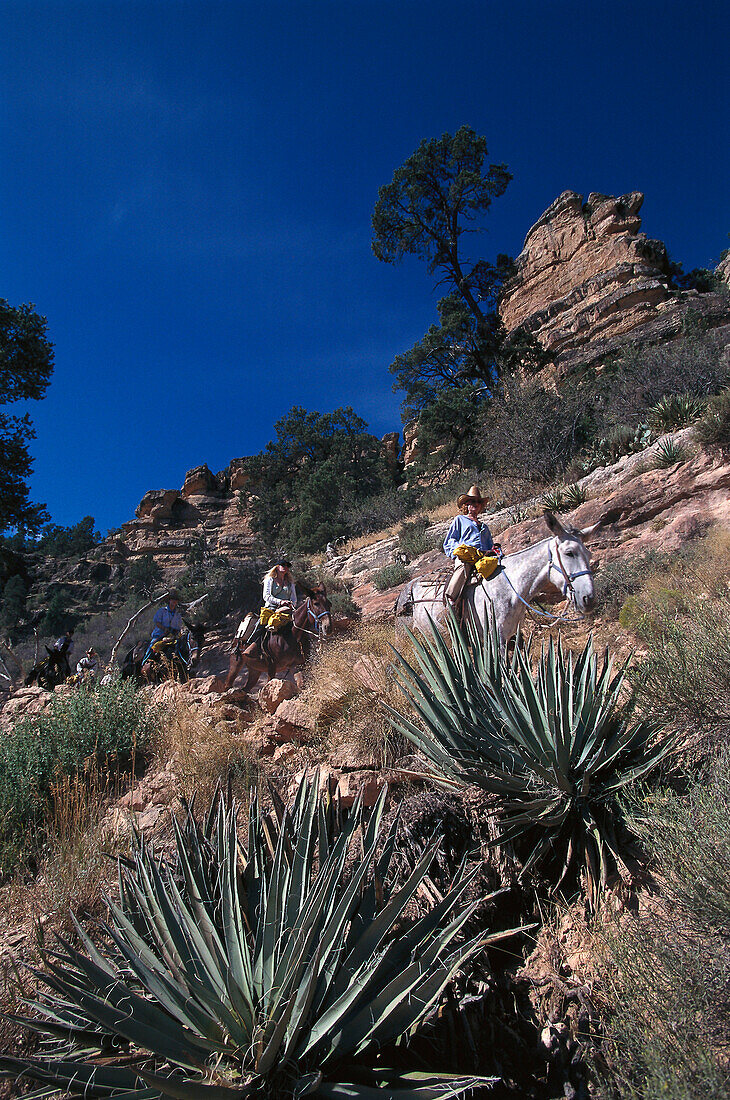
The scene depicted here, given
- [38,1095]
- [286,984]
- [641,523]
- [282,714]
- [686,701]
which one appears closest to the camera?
[38,1095]

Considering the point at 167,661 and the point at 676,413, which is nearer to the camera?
the point at 167,661

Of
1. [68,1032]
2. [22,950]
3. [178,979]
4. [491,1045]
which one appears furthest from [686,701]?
[22,950]

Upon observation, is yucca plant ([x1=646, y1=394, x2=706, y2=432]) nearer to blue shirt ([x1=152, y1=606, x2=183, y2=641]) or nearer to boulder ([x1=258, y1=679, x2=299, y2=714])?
boulder ([x1=258, y1=679, x2=299, y2=714])

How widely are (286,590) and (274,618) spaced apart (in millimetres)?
1152

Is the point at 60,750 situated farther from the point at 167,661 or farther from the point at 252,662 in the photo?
the point at 167,661

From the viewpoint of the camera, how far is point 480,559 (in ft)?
19.4

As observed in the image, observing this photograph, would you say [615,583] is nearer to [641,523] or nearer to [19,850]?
[641,523]

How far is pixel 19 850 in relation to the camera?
3.85 m

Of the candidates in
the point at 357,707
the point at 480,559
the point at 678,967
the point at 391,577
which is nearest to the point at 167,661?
the point at 391,577

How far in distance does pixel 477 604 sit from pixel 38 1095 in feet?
16.3

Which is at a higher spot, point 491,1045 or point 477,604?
point 477,604

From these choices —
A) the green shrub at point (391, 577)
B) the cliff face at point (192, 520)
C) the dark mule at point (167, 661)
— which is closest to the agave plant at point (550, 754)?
the dark mule at point (167, 661)

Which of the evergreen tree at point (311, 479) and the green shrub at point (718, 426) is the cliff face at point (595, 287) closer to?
the evergreen tree at point (311, 479)

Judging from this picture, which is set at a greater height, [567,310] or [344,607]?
[567,310]
